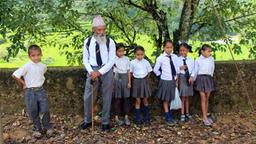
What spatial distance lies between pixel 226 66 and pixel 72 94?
242 centimetres

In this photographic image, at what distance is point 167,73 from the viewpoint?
23.8 feet

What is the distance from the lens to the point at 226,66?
25.7 ft

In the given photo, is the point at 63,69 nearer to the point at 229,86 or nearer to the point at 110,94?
the point at 110,94

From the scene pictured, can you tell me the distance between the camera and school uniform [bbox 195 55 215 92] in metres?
7.32

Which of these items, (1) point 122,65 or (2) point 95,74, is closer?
(2) point 95,74

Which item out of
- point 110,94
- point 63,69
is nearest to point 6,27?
point 63,69

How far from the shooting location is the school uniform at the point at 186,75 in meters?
7.35

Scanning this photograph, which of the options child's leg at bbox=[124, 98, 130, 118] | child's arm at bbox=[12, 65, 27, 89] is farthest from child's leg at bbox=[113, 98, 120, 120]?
child's arm at bbox=[12, 65, 27, 89]

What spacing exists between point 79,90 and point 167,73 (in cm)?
140

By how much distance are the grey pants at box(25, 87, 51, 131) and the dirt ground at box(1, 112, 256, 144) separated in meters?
0.26

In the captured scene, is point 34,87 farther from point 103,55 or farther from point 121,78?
point 121,78

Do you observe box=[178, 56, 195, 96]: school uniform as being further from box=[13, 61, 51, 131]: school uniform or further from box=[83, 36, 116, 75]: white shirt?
box=[13, 61, 51, 131]: school uniform

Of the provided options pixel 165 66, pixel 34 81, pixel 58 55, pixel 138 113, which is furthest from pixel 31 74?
pixel 58 55

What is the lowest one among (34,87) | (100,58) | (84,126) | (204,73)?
(84,126)
